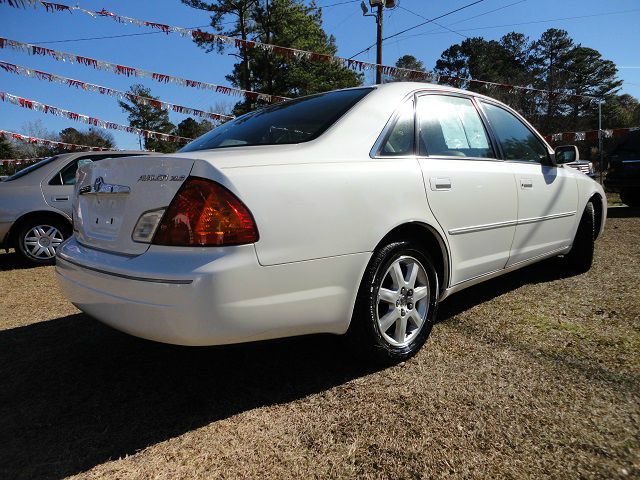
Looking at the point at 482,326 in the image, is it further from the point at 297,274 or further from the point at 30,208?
Result: the point at 30,208

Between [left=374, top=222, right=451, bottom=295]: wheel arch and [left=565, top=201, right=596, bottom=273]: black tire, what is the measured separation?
2174mm

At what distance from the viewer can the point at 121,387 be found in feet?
7.30

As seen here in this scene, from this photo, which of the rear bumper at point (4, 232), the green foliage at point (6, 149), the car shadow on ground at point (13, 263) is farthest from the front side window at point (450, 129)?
the green foliage at point (6, 149)

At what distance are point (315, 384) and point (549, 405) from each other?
106cm

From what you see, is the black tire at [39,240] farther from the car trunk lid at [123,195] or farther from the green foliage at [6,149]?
the green foliage at [6,149]

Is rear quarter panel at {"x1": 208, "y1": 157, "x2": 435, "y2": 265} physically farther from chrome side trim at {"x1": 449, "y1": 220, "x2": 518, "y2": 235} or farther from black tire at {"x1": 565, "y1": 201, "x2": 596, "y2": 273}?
black tire at {"x1": 565, "y1": 201, "x2": 596, "y2": 273}

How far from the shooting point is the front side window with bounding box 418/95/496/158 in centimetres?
259

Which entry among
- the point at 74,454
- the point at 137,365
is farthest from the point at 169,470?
the point at 137,365

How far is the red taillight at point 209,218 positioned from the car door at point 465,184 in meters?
1.14

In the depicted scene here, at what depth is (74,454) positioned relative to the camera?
171cm

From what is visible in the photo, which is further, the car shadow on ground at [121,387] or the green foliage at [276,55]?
the green foliage at [276,55]

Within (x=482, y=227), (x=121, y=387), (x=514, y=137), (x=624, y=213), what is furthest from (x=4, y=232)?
(x=624, y=213)

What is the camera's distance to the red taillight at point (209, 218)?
1.72 m

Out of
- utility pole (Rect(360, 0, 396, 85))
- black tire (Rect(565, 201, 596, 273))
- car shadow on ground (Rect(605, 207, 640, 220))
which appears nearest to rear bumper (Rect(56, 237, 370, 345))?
black tire (Rect(565, 201, 596, 273))
